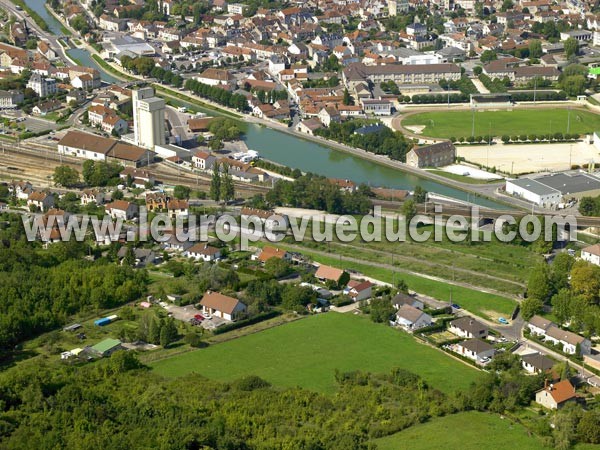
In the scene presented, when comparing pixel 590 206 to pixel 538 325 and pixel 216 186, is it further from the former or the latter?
pixel 216 186

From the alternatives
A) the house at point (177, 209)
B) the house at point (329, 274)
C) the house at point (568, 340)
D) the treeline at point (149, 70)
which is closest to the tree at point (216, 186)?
the house at point (177, 209)

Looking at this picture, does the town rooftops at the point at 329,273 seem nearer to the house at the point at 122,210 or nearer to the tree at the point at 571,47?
the house at the point at 122,210

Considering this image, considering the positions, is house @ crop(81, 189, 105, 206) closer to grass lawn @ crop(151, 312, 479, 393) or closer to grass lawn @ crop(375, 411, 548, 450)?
grass lawn @ crop(151, 312, 479, 393)

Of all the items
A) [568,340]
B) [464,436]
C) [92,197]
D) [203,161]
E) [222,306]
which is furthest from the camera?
[203,161]

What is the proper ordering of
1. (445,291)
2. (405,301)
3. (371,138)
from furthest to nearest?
(371,138) < (445,291) < (405,301)

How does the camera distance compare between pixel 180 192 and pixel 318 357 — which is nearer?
pixel 318 357

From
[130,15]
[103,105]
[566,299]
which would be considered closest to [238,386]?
→ [566,299]

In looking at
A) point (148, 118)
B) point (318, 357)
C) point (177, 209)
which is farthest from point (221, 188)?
point (318, 357)

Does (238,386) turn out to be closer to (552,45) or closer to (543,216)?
(543,216)
